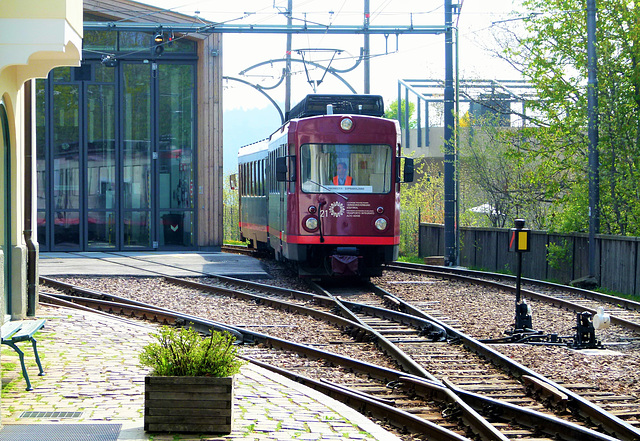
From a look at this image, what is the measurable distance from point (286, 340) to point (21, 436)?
17.8ft

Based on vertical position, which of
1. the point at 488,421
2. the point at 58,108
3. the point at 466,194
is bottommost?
the point at 488,421

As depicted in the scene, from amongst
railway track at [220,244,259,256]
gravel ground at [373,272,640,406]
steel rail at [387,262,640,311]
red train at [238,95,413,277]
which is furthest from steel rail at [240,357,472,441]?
railway track at [220,244,259,256]

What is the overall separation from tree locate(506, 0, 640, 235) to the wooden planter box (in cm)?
1522

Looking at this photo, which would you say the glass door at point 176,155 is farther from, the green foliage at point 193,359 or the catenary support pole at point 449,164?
the green foliage at point 193,359

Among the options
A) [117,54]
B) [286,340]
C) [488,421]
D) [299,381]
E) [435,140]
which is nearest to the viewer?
[488,421]

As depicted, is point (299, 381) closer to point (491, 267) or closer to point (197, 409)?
point (197, 409)

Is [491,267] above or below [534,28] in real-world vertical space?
below

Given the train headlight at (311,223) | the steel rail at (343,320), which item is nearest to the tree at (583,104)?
the train headlight at (311,223)

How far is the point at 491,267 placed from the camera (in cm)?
2488

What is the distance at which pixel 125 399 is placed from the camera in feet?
24.6

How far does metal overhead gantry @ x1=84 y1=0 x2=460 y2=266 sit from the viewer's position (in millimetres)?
23938

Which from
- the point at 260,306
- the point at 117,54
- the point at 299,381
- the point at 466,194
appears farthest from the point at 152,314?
the point at 466,194

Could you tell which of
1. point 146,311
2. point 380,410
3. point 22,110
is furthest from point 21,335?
point 146,311

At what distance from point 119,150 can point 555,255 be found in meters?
13.9
